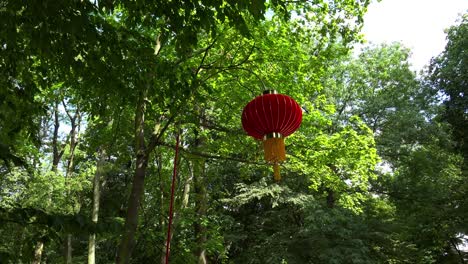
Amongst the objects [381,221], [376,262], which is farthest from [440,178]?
[376,262]

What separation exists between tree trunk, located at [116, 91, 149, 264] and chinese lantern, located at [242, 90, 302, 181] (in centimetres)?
114

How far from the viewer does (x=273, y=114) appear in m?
3.07

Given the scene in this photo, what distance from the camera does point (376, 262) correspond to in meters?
10.1

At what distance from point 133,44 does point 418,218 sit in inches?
411

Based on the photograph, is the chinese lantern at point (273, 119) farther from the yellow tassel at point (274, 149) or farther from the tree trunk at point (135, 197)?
the tree trunk at point (135, 197)

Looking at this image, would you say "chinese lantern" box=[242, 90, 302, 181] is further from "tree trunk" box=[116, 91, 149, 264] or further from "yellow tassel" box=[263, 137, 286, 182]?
"tree trunk" box=[116, 91, 149, 264]

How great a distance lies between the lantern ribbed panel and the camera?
3074mm

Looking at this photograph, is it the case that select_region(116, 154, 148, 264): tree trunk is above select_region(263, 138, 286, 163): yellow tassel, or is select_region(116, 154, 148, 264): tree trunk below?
below

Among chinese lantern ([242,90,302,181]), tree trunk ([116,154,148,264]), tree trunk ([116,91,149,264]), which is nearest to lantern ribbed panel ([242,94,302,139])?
chinese lantern ([242,90,302,181])

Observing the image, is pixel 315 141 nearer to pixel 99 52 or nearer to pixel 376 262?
pixel 99 52

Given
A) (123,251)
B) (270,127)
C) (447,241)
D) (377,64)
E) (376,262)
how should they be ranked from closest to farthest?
1. (270,127)
2. (123,251)
3. (376,262)
4. (447,241)
5. (377,64)

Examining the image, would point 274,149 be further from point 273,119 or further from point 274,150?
point 273,119

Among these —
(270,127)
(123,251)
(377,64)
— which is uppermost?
(377,64)

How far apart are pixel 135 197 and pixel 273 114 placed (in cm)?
199
